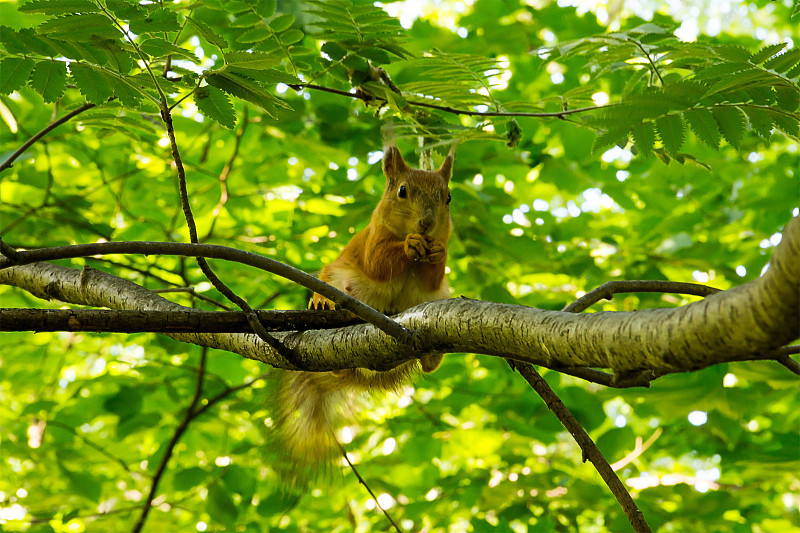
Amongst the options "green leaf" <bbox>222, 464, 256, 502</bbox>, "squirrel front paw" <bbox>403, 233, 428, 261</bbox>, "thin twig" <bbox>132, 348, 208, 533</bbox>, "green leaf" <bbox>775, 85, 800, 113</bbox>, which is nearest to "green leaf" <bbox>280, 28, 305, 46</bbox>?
"squirrel front paw" <bbox>403, 233, 428, 261</bbox>

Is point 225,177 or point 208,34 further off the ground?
point 225,177

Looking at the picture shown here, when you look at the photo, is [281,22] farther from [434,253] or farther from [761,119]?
[761,119]

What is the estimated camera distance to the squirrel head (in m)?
2.66

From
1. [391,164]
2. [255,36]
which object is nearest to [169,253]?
[255,36]

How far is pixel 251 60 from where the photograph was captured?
4.82 feet

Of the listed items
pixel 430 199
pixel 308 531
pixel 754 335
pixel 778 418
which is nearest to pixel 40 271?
pixel 430 199

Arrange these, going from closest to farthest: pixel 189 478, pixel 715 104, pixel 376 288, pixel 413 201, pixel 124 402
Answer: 1. pixel 715 104
2. pixel 376 288
3. pixel 413 201
4. pixel 124 402
5. pixel 189 478

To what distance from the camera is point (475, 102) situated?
7.10ft

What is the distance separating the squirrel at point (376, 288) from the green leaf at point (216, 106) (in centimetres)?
103

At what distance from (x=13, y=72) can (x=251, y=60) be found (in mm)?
632

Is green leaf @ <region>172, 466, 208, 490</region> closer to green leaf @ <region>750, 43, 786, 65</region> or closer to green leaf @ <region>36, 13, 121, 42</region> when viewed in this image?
green leaf @ <region>36, 13, 121, 42</region>

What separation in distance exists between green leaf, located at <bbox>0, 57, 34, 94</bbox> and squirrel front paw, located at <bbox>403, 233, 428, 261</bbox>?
4.32 feet


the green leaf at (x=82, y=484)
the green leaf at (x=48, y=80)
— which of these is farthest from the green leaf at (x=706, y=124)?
the green leaf at (x=82, y=484)

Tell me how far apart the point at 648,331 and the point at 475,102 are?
1404 mm
